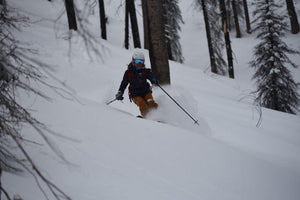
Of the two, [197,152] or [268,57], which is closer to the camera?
[197,152]

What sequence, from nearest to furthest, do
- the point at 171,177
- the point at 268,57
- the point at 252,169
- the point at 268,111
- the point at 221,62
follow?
the point at 171,177 < the point at 252,169 < the point at 268,111 < the point at 268,57 < the point at 221,62

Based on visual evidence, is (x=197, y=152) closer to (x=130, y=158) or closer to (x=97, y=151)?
(x=130, y=158)

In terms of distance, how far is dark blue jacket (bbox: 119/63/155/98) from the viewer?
5.59 m

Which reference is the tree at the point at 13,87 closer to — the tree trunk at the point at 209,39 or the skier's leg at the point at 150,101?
the skier's leg at the point at 150,101

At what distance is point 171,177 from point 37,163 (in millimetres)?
1475

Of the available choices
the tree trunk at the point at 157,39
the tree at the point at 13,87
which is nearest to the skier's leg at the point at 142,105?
the tree trunk at the point at 157,39

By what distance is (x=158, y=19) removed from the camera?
5551 mm

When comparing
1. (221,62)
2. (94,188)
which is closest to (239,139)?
(94,188)

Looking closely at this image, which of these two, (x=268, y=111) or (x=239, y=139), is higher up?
(x=239, y=139)

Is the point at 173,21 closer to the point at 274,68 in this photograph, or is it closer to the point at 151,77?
the point at 274,68

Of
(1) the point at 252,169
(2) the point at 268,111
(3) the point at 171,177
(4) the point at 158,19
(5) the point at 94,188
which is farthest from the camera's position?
(2) the point at 268,111

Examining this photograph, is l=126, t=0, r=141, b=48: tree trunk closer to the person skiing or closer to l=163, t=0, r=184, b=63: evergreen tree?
l=163, t=0, r=184, b=63: evergreen tree

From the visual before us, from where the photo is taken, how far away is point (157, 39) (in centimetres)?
561

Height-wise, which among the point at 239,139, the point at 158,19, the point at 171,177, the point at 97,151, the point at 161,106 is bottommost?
the point at 239,139
